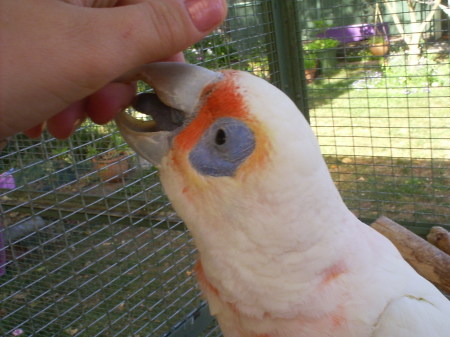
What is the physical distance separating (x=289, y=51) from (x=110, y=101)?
1.65 m

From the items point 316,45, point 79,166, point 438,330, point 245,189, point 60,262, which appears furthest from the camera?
point 316,45

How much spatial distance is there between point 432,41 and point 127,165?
6.11ft

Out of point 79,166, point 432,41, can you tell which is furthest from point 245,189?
point 432,41

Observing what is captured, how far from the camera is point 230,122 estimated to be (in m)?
0.81

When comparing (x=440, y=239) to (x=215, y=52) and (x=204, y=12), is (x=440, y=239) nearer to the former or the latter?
(x=215, y=52)

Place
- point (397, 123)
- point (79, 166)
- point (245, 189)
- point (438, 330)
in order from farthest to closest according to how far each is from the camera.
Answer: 1. point (397, 123)
2. point (79, 166)
3. point (438, 330)
4. point (245, 189)

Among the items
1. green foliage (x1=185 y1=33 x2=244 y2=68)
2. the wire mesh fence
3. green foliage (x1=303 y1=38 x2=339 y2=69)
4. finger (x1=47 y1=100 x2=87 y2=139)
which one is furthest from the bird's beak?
green foliage (x1=303 y1=38 x2=339 y2=69)

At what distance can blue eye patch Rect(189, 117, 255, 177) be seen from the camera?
0.80m

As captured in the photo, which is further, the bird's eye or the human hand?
the bird's eye

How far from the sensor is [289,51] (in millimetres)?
2381

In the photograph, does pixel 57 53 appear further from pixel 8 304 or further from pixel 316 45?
pixel 316 45

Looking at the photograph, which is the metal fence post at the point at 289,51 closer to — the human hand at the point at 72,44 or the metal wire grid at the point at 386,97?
the metal wire grid at the point at 386,97

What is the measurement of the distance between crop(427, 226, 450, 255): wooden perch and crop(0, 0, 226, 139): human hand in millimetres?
1605

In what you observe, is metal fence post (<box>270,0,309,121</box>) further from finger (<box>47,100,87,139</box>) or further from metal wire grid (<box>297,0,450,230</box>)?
finger (<box>47,100,87,139</box>)
